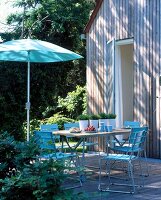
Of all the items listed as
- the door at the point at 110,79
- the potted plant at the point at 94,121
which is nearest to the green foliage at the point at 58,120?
the door at the point at 110,79

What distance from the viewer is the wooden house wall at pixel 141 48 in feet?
28.0

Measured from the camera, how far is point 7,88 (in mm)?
11055

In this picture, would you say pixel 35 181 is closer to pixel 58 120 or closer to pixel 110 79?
pixel 110 79

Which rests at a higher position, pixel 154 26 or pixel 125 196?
pixel 154 26

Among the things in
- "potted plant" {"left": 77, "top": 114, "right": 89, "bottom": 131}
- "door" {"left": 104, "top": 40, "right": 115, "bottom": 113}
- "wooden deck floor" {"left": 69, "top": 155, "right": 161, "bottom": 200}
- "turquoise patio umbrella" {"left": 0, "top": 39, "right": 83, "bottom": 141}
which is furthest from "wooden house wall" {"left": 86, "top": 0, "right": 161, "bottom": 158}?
"potted plant" {"left": 77, "top": 114, "right": 89, "bottom": 131}

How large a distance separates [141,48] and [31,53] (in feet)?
8.12

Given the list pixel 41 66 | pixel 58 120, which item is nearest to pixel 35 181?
pixel 41 66

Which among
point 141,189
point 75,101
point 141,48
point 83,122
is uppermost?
point 141,48

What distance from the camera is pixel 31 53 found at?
787 cm

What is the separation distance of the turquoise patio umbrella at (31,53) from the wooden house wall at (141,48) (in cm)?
188

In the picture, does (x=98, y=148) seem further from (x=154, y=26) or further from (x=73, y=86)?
(x=73, y=86)

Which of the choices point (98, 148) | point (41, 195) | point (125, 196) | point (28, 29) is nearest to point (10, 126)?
point (98, 148)

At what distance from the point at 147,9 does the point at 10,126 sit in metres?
4.79

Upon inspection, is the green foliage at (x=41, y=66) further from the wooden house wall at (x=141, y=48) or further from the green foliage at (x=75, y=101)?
the wooden house wall at (x=141, y=48)
